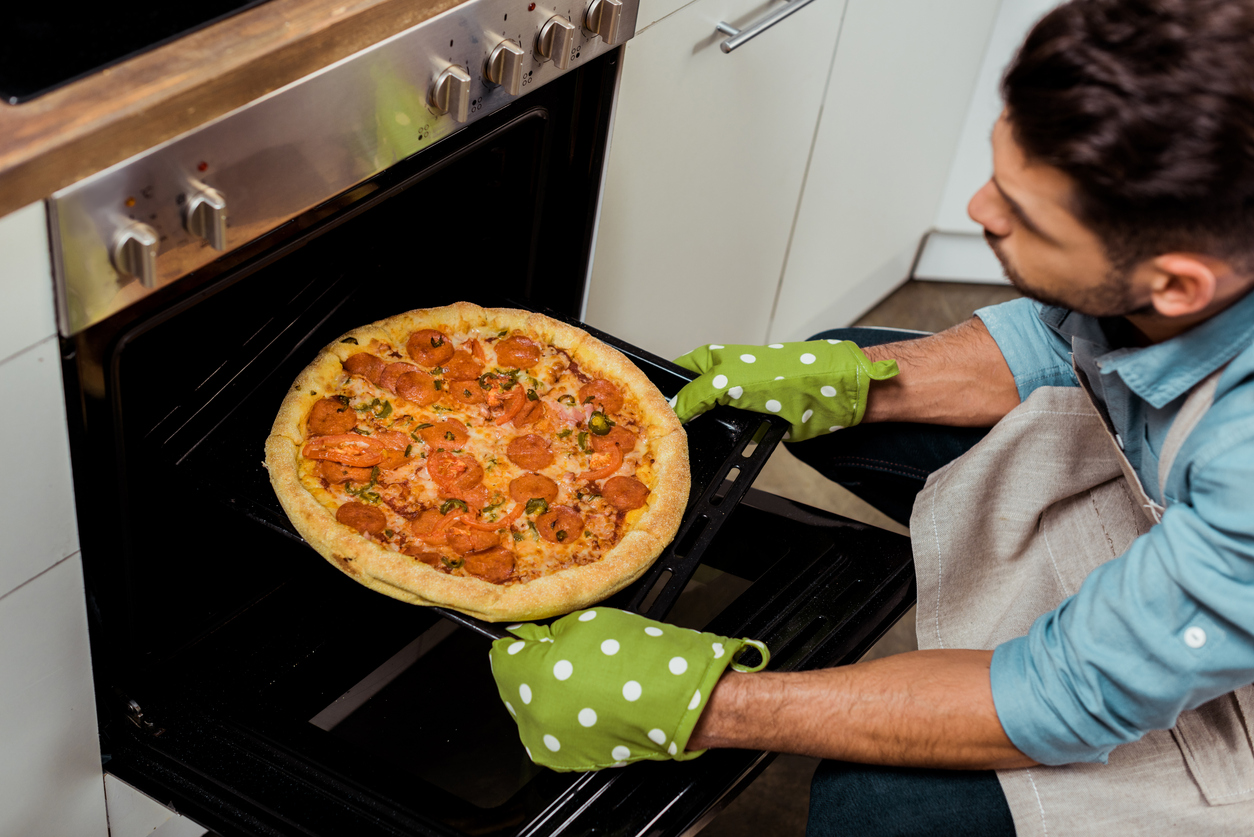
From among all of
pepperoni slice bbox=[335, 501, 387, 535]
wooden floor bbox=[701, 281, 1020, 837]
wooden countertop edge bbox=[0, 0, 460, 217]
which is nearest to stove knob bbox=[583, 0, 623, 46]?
wooden countertop edge bbox=[0, 0, 460, 217]

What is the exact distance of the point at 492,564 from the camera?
4.26 ft

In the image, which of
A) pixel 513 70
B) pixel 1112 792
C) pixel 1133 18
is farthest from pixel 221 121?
pixel 1112 792

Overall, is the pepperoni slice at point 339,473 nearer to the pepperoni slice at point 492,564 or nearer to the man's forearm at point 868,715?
the pepperoni slice at point 492,564

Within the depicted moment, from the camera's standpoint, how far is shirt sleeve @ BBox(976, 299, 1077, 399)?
1.62m

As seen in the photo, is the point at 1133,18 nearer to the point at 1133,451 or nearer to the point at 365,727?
the point at 1133,451

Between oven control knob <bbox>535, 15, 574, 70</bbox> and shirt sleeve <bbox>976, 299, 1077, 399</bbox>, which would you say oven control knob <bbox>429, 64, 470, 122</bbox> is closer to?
oven control knob <bbox>535, 15, 574, 70</bbox>

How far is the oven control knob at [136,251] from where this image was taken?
97cm

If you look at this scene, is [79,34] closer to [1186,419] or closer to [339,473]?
[339,473]

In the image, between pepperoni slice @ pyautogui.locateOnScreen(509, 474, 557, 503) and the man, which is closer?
the man

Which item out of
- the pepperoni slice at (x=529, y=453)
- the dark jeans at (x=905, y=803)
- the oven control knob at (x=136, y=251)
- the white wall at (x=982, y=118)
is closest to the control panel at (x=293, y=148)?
the oven control knob at (x=136, y=251)

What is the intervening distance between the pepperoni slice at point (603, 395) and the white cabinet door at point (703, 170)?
33 cm

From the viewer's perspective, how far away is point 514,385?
154cm

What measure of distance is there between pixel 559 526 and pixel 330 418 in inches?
12.4

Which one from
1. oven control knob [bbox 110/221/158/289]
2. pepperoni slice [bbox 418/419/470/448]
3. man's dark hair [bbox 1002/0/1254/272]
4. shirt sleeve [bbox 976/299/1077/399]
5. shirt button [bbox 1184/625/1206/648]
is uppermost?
man's dark hair [bbox 1002/0/1254/272]
